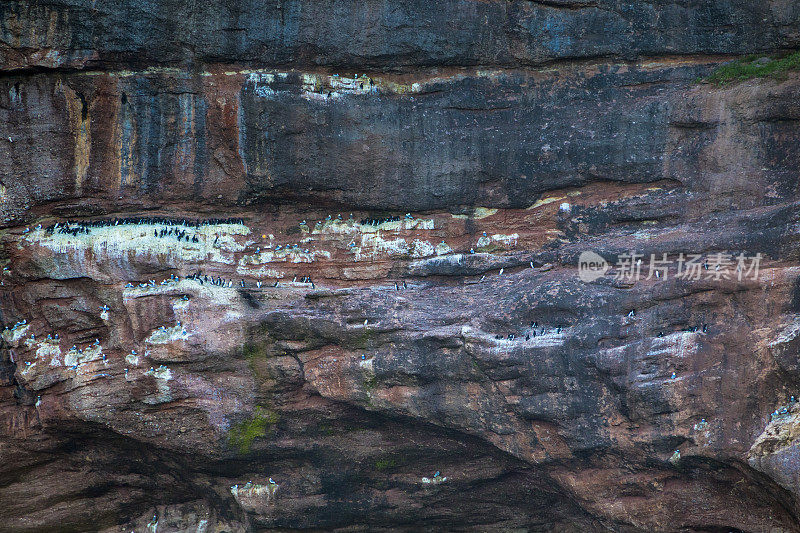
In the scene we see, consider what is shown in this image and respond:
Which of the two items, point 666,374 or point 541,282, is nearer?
point 666,374

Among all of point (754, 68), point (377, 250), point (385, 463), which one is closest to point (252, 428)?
point (385, 463)

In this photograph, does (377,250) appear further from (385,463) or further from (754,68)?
(754,68)

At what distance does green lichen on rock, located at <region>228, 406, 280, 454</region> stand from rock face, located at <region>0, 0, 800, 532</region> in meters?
0.07

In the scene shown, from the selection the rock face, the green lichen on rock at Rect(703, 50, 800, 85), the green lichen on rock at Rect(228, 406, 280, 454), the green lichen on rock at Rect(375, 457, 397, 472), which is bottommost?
the green lichen on rock at Rect(375, 457, 397, 472)

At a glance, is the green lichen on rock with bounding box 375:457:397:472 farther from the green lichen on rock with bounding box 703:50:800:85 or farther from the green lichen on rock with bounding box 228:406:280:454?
the green lichen on rock with bounding box 703:50:800:85

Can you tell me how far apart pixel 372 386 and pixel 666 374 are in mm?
7296

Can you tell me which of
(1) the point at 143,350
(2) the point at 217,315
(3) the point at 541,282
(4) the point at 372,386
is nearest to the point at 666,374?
(3) the point at 541,282

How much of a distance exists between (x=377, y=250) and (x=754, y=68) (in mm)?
11024

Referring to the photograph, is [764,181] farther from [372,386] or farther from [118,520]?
[118,520]

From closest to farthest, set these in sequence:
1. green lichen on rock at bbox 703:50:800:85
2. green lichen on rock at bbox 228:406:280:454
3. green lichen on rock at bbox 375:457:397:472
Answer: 1. green lichen on rock at bbox 703:50:800:85
2. green lichen on rock at bbox 228:406:280:454
3. green lichen on rock at bbox 375:457:397:472

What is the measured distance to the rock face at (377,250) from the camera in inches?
666

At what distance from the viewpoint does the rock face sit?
16906mm

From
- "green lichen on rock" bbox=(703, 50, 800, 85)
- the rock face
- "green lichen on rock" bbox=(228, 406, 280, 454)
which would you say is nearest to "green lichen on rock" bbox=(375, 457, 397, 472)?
the rock face

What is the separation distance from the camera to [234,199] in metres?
19.5
